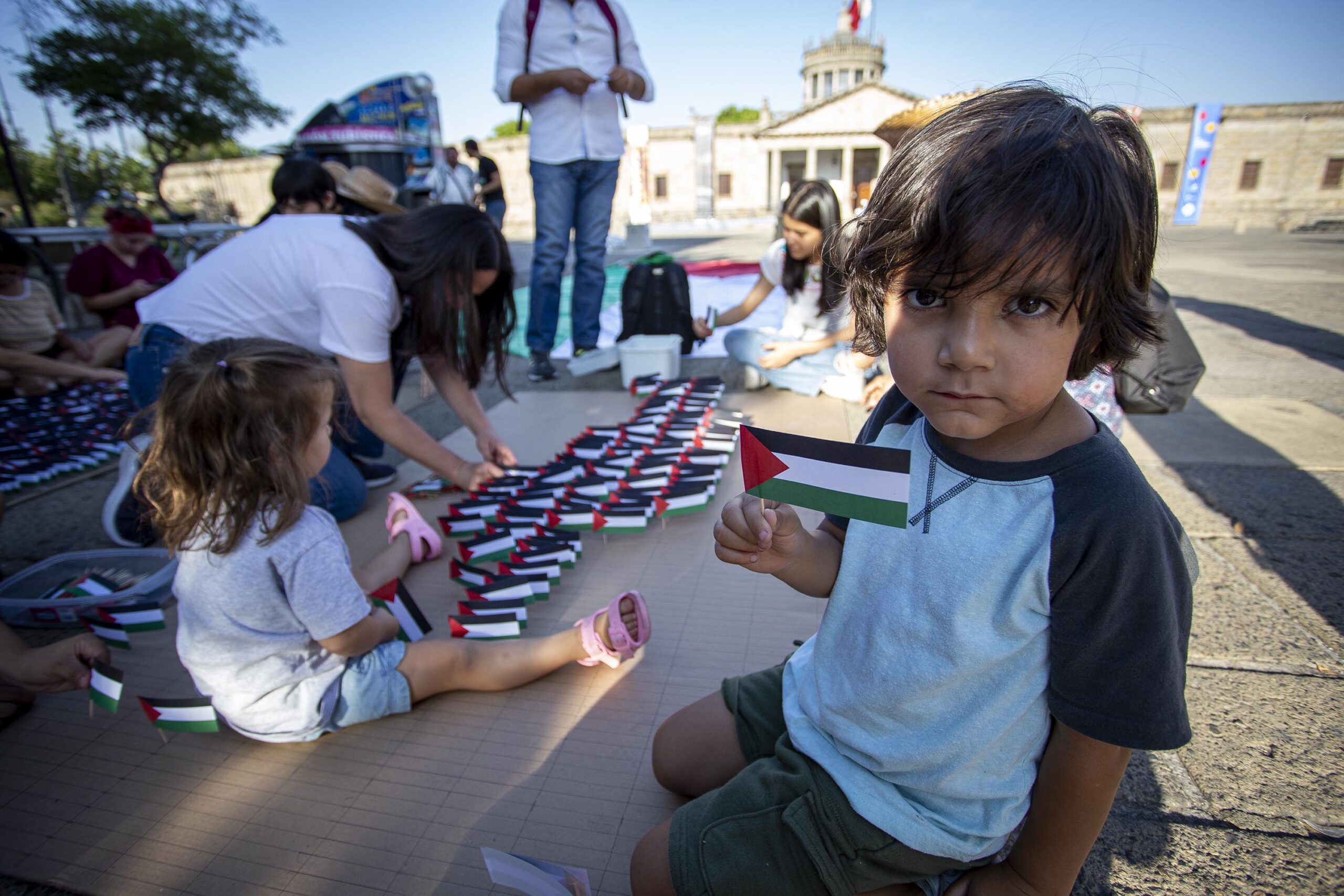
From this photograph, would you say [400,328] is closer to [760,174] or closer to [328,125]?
[328,125]

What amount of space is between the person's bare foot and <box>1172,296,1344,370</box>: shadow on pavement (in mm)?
4582

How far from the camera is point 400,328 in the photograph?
7.77 ft

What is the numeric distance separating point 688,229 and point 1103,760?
24329 mm

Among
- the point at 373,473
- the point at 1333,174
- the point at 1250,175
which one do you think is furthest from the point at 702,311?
the point at 1333,174

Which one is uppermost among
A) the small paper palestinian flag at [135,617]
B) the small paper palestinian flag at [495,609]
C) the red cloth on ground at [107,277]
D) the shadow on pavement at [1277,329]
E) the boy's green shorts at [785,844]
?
the red cloth on ground at [107,277]

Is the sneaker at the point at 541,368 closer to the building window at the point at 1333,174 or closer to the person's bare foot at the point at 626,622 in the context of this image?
the person's bare foot at the point at 626,622

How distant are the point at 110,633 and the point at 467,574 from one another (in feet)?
2.78

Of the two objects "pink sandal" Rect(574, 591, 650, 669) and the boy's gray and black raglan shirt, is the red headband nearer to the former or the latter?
"pink sandal" Rect(574, 591, 650, 669)

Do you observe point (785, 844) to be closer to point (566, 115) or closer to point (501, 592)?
point (501, 592)

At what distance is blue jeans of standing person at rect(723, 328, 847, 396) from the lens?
3410 mm

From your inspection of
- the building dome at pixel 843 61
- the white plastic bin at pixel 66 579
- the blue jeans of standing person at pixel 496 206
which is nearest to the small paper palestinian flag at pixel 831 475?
the white plastic bin at pixel 66 579

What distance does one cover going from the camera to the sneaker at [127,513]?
213 centimetres

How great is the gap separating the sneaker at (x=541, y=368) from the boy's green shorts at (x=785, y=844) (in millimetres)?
3280

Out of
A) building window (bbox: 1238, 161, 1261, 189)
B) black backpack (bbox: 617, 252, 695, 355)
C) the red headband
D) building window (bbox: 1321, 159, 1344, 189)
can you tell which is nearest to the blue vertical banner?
building window (bbox: 1238, 161, 1261, 189)
